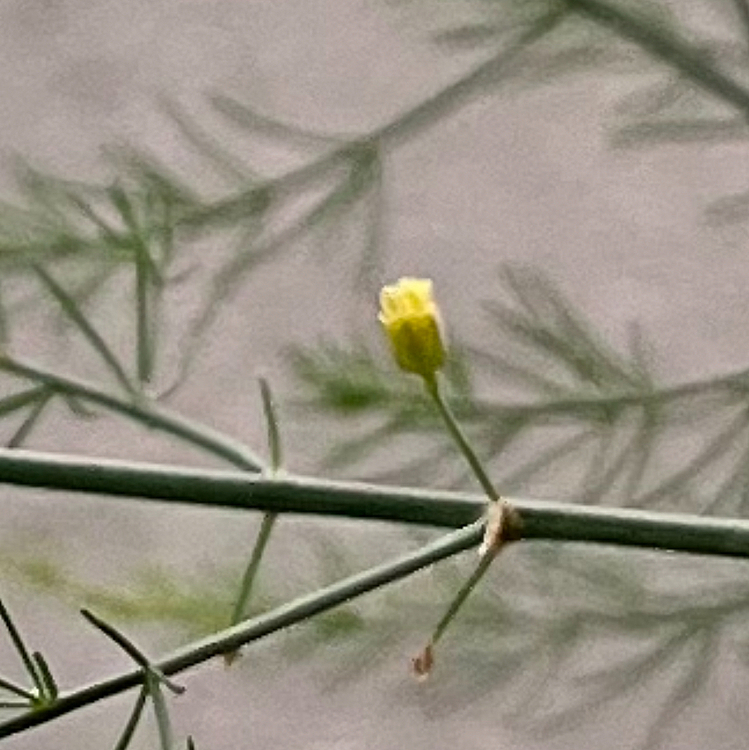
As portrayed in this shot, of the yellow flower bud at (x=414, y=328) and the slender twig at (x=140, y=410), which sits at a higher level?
the yellow flower bud at (x=414, y=328)

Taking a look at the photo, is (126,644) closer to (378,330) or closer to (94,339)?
(94,339)

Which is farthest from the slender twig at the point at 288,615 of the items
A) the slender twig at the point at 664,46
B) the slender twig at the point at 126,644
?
the slender twig at the point at 664,46

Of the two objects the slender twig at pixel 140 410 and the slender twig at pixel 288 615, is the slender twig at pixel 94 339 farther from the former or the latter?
the slender twig at pixel 288 615


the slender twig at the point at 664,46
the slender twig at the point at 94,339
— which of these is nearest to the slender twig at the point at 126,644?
the slender twig at the point at 94,339

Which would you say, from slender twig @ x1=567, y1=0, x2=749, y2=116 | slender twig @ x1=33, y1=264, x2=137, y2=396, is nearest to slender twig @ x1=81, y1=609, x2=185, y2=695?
slender twig @ x1=33, y1=264, x2=137, y2=396

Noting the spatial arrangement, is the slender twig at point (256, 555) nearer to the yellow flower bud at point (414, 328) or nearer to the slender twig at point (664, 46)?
the yellow flower bud at point (414, 328)

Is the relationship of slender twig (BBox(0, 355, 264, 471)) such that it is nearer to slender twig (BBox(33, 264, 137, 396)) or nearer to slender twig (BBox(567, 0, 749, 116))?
slender twig (BBox(33, 264, 137, 396))

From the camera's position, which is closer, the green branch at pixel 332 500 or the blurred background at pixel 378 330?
the green branch at pixel 332 500
